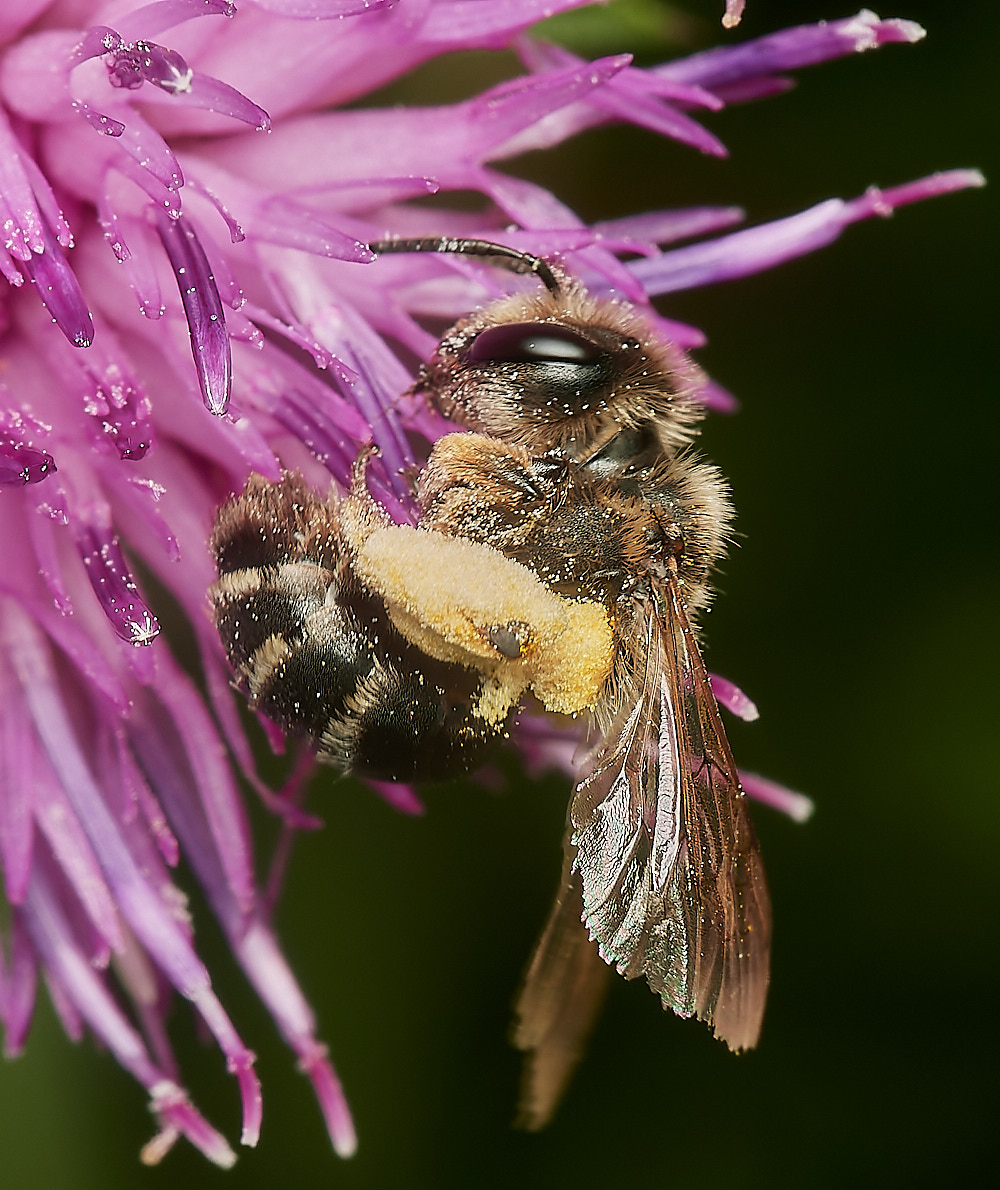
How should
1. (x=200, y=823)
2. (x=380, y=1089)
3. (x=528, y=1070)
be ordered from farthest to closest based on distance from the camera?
(x=380, y=1089) < (x=200, y=823) < (x=528, y=1070)

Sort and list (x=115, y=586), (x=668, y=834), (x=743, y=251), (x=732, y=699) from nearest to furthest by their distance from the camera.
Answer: (x=668, y=834) < (x=115, y=586) < (x=732, y=699) < (x=743, y=251)

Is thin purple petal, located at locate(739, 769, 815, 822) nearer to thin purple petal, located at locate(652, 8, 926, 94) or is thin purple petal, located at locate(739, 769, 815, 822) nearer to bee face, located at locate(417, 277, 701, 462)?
bee face, located at locate(417, 277, 701, 462)

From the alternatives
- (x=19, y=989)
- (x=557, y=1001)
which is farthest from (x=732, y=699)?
(x=19, y=989)

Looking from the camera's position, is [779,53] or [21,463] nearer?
[21,463]

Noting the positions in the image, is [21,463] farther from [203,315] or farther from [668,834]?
[668,834]

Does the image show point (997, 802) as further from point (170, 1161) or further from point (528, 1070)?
point (170, 1161)

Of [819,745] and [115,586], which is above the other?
[819,745]

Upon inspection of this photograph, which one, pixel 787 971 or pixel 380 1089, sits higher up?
→ pixel 787 971

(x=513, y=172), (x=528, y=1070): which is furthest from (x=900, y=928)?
(x=513, y=172)
